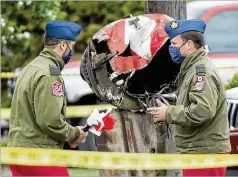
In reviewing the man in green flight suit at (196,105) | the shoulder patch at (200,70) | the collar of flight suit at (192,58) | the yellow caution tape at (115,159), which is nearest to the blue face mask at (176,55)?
the man in green flight suit at (196,105)

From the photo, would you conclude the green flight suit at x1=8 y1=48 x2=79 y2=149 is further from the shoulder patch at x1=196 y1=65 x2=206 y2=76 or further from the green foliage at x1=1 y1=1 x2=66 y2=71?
the green foliage at x1=1 y1=1 x2=66 y2=71

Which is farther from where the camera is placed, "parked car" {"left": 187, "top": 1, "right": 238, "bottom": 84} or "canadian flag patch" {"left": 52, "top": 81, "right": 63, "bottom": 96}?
"parked car" {"left": 187, "top": 1, "right": 238, "bottom": 84}

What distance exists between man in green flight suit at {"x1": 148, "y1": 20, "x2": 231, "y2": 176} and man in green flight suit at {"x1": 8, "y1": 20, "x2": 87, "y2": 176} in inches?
28.2

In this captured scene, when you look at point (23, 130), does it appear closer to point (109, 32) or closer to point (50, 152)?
point (50, 152)

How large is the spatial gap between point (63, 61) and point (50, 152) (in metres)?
0.64

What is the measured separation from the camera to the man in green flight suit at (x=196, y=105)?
246 inches

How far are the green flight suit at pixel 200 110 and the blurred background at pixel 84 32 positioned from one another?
173cm

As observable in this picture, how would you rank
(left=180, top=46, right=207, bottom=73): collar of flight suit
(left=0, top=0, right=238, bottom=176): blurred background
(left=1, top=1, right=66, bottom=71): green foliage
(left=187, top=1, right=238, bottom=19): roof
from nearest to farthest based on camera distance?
(left=180, top=46, right=207, bottom=73): collar of flight suit
(left=0, top=0, right=238, bottom=176): blurred background
(left=187, top=1, right=238, bottom=19): roof
(left=1, top=1, right=66, bottom=71): green foliage

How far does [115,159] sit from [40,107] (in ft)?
3.63

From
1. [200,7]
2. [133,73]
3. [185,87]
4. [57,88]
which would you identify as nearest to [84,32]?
[200,7]

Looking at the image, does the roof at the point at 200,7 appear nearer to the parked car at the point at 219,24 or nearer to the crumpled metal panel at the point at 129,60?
the parked car at the point at 219,24

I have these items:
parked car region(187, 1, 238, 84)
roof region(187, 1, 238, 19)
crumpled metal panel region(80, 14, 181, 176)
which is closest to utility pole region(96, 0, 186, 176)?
crumpled metal panel region(80, 14, 181, 176)

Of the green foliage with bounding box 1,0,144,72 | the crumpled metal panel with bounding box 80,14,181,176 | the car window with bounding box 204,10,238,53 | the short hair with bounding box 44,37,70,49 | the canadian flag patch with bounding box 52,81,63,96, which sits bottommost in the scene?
the green foliage with bounding box 1,0,144,72

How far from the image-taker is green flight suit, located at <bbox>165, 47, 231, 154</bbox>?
246 inches
